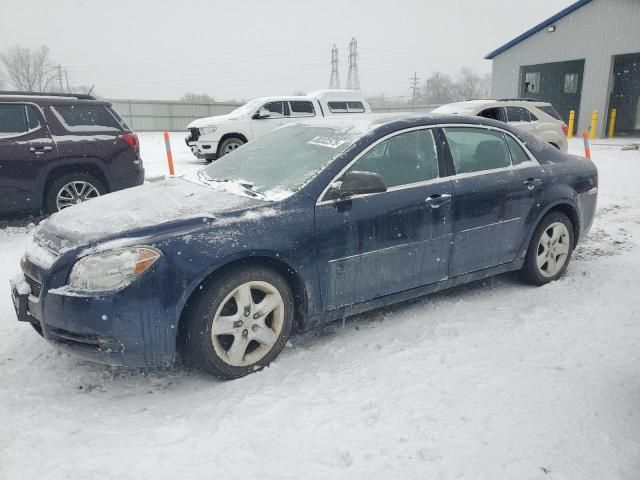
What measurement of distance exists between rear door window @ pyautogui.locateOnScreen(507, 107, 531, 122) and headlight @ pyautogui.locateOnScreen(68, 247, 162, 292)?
1094 cm

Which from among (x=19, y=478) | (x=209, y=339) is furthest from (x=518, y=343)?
(x=19, y=478)

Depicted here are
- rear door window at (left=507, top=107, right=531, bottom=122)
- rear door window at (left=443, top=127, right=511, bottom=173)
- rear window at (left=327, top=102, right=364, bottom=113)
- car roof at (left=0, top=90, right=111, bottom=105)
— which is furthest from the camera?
rear window at (left=327, top=102, right=364, bottom=113)

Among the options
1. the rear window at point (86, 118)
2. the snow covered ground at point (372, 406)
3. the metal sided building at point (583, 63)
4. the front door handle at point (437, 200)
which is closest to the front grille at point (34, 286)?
the snow covered ground at point (372, 406)

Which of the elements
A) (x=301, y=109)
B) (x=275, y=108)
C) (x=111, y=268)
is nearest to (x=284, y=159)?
(x=111, y=268)

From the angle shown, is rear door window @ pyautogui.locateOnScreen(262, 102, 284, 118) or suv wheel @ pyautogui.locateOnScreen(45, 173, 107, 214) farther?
rear door window @ pyautogui.locateOnScreen(262, 102, 284, 118)

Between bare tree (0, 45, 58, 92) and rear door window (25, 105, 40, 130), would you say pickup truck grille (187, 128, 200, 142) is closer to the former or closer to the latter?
rear door window (25, 105, 40, 130)

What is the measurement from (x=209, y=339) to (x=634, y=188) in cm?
938

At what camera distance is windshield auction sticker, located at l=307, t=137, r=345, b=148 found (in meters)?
3.69

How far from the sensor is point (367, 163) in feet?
11.8

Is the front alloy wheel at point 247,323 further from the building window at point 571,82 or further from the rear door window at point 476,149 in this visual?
the building window at point 571,82

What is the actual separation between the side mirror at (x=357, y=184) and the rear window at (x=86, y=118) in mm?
5080

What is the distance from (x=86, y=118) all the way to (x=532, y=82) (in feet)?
79.7

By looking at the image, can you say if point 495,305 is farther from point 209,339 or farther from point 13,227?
point 13,227

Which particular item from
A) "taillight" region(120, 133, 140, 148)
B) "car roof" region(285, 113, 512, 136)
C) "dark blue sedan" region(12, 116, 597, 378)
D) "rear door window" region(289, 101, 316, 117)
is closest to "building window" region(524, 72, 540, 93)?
"rear door window" region(289, 101, 316, 117)
